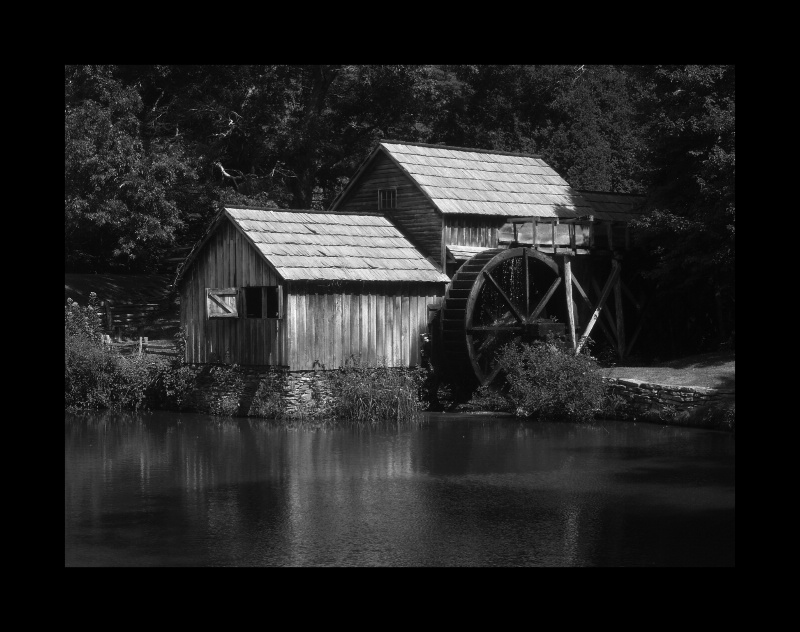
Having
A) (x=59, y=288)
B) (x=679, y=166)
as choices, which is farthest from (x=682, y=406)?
(x=59, y=288)

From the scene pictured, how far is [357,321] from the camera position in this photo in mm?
26062

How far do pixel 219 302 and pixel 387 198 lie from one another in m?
5.42

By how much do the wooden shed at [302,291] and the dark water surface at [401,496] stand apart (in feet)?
9.48

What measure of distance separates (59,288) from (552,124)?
34526mm

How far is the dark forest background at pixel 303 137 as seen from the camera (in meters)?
32.8

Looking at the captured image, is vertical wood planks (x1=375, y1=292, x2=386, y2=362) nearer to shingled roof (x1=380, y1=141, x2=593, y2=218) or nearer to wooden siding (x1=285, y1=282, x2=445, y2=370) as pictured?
wooden siding (x1=285, y1=282, x2=445, y2=370)

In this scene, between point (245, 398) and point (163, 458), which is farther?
point (245, 398)

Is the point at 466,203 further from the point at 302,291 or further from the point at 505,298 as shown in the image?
the point at 302,291

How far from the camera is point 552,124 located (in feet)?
141

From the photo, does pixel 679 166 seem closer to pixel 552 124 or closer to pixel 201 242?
pixel 201 242

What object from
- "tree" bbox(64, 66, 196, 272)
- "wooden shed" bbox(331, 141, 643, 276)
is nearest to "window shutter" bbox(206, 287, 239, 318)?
"wooden shed" bbox(331, 141, 643, 276)

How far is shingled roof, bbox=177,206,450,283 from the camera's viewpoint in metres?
25.2

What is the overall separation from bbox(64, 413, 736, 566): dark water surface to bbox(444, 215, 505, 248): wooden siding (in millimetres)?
6825

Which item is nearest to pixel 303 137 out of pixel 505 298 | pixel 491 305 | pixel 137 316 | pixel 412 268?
pixel 137 316
